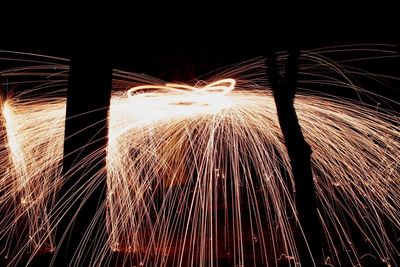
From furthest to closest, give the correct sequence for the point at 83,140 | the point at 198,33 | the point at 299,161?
the point at 198,33
the point at 83,140
the point at 299,161

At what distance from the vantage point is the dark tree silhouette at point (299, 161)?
9.82ft

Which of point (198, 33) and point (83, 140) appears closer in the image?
point (83, 140)

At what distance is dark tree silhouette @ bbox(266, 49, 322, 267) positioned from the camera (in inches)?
118

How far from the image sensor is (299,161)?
3.02 meters

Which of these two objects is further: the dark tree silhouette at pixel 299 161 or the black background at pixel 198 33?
the black background at pixel 198 33

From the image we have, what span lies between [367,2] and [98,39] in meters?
3.85

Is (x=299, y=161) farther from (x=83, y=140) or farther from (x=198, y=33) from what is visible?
(x=198, y=33)

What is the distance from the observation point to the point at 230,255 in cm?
579

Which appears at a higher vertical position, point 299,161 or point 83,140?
point 299,161

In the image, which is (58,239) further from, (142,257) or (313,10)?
(313,10)

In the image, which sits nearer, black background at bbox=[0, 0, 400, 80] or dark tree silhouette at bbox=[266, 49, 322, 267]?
dark tree silhouette at bbox=[266, 49, 322, 267]

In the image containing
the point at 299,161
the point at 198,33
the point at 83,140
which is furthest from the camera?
the point at 198,33

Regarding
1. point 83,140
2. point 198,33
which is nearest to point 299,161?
point 83,140

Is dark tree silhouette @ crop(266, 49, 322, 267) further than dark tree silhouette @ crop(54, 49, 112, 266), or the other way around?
dark tree silhouette @ crop(54, 49, 112, 266)
